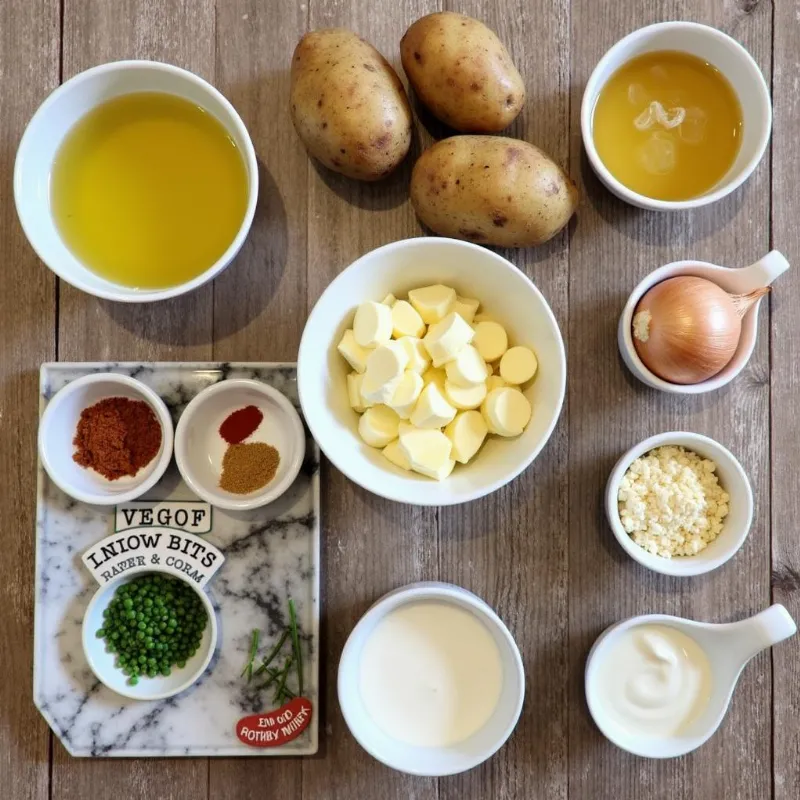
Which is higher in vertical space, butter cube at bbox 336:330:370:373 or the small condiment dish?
butter cube at bbox 336:330:370:373

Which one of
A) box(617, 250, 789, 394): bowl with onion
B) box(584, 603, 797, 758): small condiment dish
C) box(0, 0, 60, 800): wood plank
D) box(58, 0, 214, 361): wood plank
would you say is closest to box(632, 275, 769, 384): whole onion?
box(617, 250, 789, 394): bowl with onion

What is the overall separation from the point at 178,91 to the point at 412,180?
13.3 inches

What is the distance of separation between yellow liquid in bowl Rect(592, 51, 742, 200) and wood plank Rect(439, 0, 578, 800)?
0.07 metres

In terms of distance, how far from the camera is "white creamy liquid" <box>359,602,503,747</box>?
99cm

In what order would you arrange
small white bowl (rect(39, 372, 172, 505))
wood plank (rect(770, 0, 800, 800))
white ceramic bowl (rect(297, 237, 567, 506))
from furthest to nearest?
wood plank (rect(770, 0, 800, 800)) < small white bowl (rect(39, 372, 172, 505)) < white ceramic bowl (rect(297, 237, 567, 506))

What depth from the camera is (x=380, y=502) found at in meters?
1.04

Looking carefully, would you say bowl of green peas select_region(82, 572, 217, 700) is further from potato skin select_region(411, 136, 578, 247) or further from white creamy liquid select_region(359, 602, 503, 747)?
potato skin select_region(411, 136, 578, 247)

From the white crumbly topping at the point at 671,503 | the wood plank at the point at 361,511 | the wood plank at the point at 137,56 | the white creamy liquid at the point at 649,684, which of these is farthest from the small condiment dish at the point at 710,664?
the wood plank at the point at 137,56

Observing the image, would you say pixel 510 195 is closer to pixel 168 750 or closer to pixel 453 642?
pixel 453 642

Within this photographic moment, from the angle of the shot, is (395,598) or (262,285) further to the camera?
(262,285)

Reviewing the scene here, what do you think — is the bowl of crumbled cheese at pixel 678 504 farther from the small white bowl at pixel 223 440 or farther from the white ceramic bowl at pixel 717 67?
the small white bowl at pixel 223 440

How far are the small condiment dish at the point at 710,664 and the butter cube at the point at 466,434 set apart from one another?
0.34 metres

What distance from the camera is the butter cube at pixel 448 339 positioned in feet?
2.85

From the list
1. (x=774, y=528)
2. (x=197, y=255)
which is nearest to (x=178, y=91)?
(x=197, y=255)
